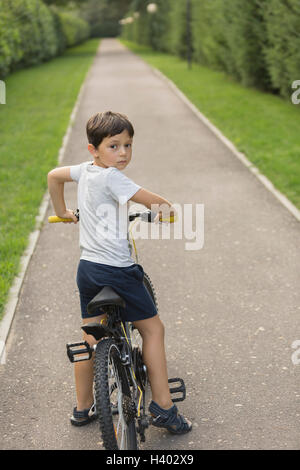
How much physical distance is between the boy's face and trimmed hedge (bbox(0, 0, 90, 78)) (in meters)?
16.8

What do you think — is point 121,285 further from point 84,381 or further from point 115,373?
point 84,381

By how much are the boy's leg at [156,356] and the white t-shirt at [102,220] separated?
39 centimetres

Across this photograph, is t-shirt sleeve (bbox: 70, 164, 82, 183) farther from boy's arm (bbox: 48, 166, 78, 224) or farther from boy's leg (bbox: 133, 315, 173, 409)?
boy's leg (bbox: 133, 315, 173, 409)

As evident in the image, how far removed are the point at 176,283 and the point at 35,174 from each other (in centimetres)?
449

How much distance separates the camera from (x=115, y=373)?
3004 mm

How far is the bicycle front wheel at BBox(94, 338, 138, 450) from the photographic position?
9.01 feet

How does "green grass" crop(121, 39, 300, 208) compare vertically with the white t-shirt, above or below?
below

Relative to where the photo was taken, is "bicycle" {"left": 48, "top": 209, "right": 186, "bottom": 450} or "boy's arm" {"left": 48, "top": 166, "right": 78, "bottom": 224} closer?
"bicycle" {"left": 48, "top": 209, "right": 186, "bottom": 450}

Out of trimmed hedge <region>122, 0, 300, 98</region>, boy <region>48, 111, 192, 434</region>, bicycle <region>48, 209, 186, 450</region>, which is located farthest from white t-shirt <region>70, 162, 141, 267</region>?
trimmed hedge <region>122, 0, 300, 98</region>

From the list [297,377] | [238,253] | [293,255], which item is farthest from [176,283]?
[297,377]

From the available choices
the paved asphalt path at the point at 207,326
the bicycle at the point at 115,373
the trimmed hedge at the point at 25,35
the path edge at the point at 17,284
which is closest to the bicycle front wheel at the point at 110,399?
the bicycle at the point at 115,373

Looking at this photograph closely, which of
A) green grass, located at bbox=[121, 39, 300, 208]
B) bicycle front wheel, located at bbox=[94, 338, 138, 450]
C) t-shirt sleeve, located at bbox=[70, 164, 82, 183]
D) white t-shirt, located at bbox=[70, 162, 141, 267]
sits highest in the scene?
t-shirt sleeve, located at bbox=[70, 164, 82, 183]

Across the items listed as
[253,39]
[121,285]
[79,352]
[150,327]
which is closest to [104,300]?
[121,285]
